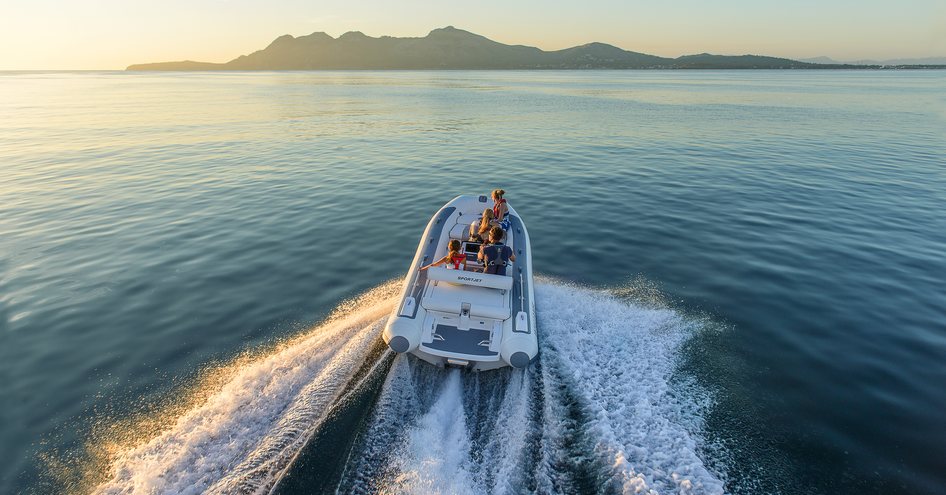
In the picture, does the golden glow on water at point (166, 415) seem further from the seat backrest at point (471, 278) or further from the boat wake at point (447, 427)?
the seat backrest at point (471, 278)

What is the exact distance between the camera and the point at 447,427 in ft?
20.3

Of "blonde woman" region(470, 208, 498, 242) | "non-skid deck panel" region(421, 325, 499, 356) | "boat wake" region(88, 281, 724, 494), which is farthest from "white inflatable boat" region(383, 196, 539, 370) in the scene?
"blonde woman" region(470, 208, 498, 242)

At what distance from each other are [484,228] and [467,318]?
2.69 metres

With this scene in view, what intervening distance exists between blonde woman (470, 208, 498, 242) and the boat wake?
2773 mm

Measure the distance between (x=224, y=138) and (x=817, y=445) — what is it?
33870mm

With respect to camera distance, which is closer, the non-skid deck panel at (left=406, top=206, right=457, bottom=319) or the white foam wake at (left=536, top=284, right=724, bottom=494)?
the white foam wake at (left=536, top=284, right=724, bottom=494)

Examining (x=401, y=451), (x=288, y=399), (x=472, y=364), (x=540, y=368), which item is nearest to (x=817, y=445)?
(x=540, y=368)

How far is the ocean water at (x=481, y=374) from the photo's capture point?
5.86 m

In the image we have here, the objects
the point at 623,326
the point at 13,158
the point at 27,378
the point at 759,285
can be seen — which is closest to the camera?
the point at 27,378

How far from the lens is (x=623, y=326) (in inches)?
351

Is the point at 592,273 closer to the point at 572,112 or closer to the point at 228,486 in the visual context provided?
the point at 228,486

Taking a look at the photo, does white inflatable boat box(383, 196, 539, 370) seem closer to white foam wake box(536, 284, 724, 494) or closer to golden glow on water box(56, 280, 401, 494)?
white foam wake box(536, 284, 724, 494)

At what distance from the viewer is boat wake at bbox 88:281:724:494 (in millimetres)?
5449

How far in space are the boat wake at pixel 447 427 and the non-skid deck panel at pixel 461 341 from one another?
0.37m
